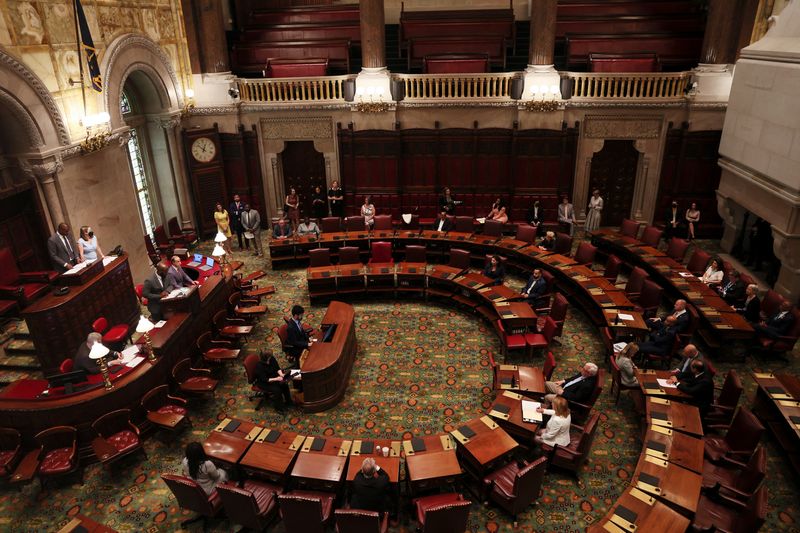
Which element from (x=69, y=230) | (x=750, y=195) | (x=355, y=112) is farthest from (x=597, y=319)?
(x=69, y=230)

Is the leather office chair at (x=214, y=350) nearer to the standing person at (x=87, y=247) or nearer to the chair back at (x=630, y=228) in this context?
the standing person at (x=87, y=247)

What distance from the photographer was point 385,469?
7129 millimetres

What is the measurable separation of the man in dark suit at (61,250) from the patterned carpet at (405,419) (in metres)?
3.87

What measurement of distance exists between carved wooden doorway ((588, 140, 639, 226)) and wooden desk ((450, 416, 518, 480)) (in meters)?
11.2

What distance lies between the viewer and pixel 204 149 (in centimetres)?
1678

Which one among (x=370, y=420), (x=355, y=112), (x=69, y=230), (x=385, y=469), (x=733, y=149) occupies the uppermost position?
(x=355, y=112)

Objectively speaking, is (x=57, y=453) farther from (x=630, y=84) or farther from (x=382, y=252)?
(x=630, y=84)

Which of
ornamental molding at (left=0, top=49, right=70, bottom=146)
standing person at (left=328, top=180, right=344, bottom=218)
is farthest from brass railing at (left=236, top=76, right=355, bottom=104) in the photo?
ornamental molding at (left=0, top=49, right=70, bottom=146)

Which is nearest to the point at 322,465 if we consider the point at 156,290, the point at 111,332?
the point at 156,290

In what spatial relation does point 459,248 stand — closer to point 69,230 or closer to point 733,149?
point 733,149

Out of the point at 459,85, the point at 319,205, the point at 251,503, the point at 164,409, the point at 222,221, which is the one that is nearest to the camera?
the point at 251,503

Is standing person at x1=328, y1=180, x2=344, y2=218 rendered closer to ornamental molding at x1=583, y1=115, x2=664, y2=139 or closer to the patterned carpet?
the patterned carpet

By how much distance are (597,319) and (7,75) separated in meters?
12.3

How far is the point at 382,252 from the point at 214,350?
5.03 m
